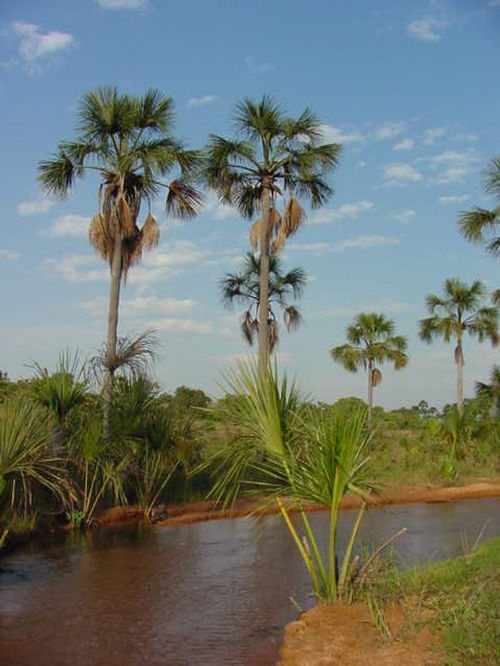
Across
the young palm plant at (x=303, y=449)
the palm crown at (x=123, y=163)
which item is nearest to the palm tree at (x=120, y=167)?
the palm crown at (x=123, y=163)

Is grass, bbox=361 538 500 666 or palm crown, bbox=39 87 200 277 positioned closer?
grass, bbox=361 538 500 666

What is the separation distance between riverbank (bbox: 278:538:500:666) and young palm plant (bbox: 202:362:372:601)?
479mm

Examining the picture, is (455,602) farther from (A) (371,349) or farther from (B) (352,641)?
(A) (371,349)

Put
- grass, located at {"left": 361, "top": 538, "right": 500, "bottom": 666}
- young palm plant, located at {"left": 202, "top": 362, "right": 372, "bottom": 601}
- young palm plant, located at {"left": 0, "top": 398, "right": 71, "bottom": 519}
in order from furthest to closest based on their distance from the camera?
young palm plant, located at {"left": 0, "top": 398, "right": 71, "bottom": 519}, young palm plant, located at {"left": 202, "top": 362, "right": 372, "bottom": 601}, grass, located at {"left": 361, "top": 538, "right": 500, "bottom": 666}

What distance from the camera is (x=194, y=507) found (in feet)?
55.1

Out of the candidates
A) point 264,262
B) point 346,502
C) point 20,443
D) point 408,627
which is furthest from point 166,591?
point 264,262

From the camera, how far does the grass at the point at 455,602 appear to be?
17.2 ft

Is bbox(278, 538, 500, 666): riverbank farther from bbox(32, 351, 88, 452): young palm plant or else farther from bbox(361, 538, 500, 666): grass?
bbox(32, 351, 88, 452): young palm plant

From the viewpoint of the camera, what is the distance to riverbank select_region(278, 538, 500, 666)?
536 centimetres

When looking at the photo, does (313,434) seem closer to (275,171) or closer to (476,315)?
(275,171)

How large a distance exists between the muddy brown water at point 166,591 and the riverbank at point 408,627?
550 mm

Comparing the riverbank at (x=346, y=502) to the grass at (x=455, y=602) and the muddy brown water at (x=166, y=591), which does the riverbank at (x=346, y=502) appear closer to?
the muddy brown water at (x=166, y=591)

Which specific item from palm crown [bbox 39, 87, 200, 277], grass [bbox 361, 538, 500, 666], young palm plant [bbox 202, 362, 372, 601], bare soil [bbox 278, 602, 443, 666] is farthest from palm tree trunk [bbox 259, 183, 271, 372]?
bare soil [bbox 278, 602, 443, 666]

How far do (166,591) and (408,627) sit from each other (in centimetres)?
421
